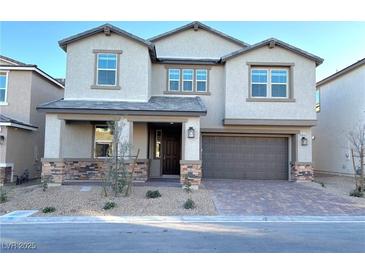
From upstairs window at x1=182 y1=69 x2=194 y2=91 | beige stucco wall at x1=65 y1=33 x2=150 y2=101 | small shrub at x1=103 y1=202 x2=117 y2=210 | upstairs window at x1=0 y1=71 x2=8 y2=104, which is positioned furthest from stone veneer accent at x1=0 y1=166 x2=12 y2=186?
upstairs window at x1=182 y1=69 x2=194 y2=91

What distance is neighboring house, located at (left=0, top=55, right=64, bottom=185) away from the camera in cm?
1561

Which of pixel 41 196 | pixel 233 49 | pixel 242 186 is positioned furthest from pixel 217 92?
pixel 41 196

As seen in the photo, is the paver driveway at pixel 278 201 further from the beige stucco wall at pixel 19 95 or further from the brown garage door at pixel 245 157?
the beige stucco wall at pixel 19 95

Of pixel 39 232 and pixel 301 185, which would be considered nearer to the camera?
pixel 39 232

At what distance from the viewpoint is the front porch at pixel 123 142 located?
13328 mm

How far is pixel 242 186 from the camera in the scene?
14.3 m

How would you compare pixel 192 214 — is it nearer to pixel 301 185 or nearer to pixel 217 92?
pixel 301 185

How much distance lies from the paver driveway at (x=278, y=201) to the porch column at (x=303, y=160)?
1.73m

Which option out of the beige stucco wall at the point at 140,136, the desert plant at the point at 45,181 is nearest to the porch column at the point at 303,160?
the beige stucco wall at the point at 140,136

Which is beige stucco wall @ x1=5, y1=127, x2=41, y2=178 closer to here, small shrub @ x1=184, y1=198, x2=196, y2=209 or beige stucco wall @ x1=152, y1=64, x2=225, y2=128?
beige stucco wall @ x1=152, y1=64, x2=225, y2=128

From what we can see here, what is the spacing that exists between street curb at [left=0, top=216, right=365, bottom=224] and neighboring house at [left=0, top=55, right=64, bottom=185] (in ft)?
25.2

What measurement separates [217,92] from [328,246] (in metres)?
11.4

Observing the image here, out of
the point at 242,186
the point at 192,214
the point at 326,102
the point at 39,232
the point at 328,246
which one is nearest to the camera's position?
the point at 328,246

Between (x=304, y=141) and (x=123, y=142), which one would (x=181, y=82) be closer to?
(x=123, y=142)
